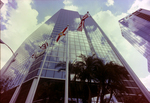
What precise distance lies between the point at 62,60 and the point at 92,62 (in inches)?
391

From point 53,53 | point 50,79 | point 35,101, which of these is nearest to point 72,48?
point 53,53

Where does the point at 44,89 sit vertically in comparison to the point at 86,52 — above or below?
below

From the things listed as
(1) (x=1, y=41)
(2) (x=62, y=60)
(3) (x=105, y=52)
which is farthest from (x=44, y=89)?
(3) (x=105, y=52)

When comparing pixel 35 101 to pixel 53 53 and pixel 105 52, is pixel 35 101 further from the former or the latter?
pixel 105 52

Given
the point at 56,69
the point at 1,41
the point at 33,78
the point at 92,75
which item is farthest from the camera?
the point at 56,69

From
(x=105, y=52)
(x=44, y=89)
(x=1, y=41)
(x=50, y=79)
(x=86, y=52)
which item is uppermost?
(x=105, y=52)

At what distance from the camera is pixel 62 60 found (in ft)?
74.3

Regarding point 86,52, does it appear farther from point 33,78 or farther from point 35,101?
point 35,101

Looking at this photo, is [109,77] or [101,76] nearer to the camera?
[109,77]

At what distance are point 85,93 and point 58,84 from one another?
605cm

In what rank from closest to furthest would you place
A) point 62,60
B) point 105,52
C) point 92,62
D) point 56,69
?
point 92,62 < point 56,69 < point 62,60 < point 105,52

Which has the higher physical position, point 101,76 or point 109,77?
point 101,76

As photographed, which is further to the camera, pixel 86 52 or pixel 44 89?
pixel 86 52

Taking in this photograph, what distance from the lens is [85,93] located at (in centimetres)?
1661
